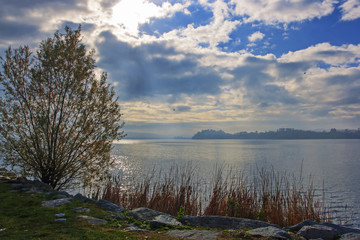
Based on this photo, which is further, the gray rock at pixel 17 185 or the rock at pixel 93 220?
the gray rock at pixel 17 185

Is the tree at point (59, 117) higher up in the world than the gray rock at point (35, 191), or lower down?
higher up

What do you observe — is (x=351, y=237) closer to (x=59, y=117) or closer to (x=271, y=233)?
(x=271, y=233)

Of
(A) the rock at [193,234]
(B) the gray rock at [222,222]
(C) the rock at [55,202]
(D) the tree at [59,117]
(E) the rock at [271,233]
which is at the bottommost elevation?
(B) the gray rock at [222,222]

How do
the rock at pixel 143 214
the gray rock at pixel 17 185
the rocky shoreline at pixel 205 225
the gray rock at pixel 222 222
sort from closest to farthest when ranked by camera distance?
the rocky shoreline at pixel 205 225 < the gray rock at pixel 222 222 < the rock at pixel 143 214 < the gray rock at pixel 17 185

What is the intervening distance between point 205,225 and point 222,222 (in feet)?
1.77

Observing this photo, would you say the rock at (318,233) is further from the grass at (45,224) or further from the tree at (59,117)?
the tree at (59,117)

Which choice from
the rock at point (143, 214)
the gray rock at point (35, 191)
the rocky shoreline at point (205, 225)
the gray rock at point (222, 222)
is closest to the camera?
the rocky shoreline at point (205, 225)

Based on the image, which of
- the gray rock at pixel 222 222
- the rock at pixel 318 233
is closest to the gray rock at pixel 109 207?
the gray rock at pixel 222 222

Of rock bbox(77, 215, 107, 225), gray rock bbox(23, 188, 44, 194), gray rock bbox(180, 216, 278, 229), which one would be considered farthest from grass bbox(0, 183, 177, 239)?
gray rock bbox(180, 216, 278, 229)

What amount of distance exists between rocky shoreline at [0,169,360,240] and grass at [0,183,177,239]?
25cm

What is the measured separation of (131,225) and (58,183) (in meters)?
6.72

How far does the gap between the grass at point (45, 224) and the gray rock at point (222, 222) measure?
1.93 m

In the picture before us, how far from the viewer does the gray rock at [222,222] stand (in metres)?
7.12

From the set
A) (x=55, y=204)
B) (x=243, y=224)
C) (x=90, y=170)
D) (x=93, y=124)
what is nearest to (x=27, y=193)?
(x=55, y=204)
